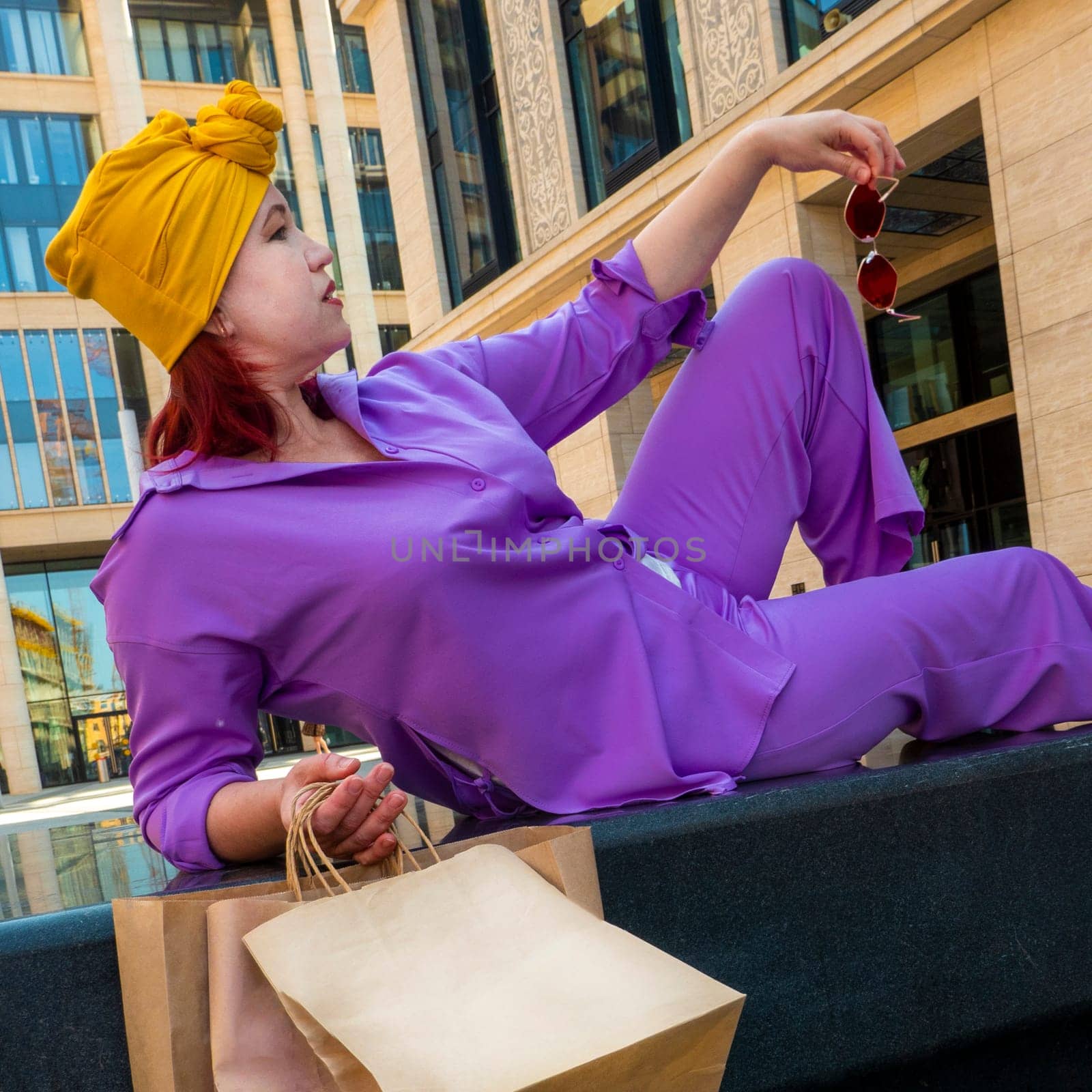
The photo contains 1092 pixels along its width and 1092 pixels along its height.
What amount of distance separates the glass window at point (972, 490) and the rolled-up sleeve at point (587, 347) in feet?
41.0

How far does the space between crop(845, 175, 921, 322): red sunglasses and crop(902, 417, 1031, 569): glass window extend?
12.3 metres

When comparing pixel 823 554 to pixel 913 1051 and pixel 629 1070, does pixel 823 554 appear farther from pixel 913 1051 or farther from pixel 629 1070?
pixel 629 1070

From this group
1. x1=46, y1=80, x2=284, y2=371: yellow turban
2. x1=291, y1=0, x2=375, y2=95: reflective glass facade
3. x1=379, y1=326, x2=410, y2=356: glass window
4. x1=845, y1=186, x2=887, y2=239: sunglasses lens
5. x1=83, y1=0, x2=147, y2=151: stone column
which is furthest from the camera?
x1=291, y1=0, x2=375, y2=95: reflective glass facade

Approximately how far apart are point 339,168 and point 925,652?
28519mm

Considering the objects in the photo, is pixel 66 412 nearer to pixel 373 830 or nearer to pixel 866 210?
pixel 866 210

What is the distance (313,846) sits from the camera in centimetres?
114

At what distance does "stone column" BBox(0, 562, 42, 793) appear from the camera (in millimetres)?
25953

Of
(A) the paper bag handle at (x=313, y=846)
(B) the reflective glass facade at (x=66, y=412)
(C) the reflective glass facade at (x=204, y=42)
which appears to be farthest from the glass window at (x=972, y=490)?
(C) the reflective glass facade at (x=204, y=42)

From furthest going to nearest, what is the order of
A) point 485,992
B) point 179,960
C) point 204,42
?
1. point 204,42
2. point 179,960
3. point 485,992

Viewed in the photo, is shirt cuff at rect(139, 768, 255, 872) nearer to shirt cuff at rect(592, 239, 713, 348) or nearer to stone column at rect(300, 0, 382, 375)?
shirt cuff at rect(592, 239, 713, 348)

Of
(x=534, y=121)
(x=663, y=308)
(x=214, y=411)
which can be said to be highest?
(x=534, y=121)

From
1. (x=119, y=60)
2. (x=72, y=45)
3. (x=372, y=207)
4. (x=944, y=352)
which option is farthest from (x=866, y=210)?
(x=72, y=45)

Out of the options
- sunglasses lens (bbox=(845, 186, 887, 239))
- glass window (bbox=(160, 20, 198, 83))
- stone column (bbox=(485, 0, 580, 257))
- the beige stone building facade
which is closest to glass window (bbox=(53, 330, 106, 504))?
glass window (bbox=(160, 20, 198, 83))

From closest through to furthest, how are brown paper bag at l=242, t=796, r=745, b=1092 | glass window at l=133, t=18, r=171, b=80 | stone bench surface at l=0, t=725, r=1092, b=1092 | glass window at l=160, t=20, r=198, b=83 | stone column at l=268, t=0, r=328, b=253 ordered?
brown paper bag at l=242, t=796, r=745, b=1092 < stone bench surface at l=0, t=725, r=1092, b=1092 < stone column at l=268, t=0, r=328, b=253 < glass window at l=133, t=18, r=171, b=80 < glass window at l=160, t=20, r=198, b=83
